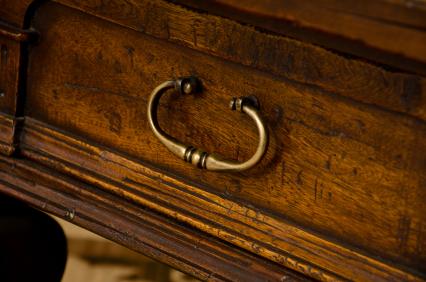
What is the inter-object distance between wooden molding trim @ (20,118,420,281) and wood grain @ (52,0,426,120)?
0.13 m

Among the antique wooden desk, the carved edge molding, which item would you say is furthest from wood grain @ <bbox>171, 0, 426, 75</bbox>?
the carved edge molding

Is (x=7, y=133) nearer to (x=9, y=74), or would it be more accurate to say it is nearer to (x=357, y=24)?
(x=9, y=74)

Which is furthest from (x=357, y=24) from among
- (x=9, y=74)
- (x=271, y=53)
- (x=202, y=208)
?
(x=9, y=74)

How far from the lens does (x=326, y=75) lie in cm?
61

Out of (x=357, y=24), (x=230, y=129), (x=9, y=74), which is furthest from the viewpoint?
(x=9, y=74)

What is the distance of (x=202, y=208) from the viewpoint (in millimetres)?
705

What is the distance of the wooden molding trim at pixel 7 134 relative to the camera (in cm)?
79

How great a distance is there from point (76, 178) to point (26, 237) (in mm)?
225

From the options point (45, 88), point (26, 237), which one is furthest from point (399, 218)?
point (26, 237)

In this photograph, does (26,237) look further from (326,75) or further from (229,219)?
(326,75)

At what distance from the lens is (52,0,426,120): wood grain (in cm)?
58

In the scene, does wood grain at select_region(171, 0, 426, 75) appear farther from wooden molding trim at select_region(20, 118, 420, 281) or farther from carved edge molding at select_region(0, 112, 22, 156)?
carved edge molding at select_region(0, 112, 22, 156)

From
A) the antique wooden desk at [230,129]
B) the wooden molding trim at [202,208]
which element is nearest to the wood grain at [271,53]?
the antique wooden desk at [230,129]

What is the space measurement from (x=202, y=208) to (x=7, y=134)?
0.23m
